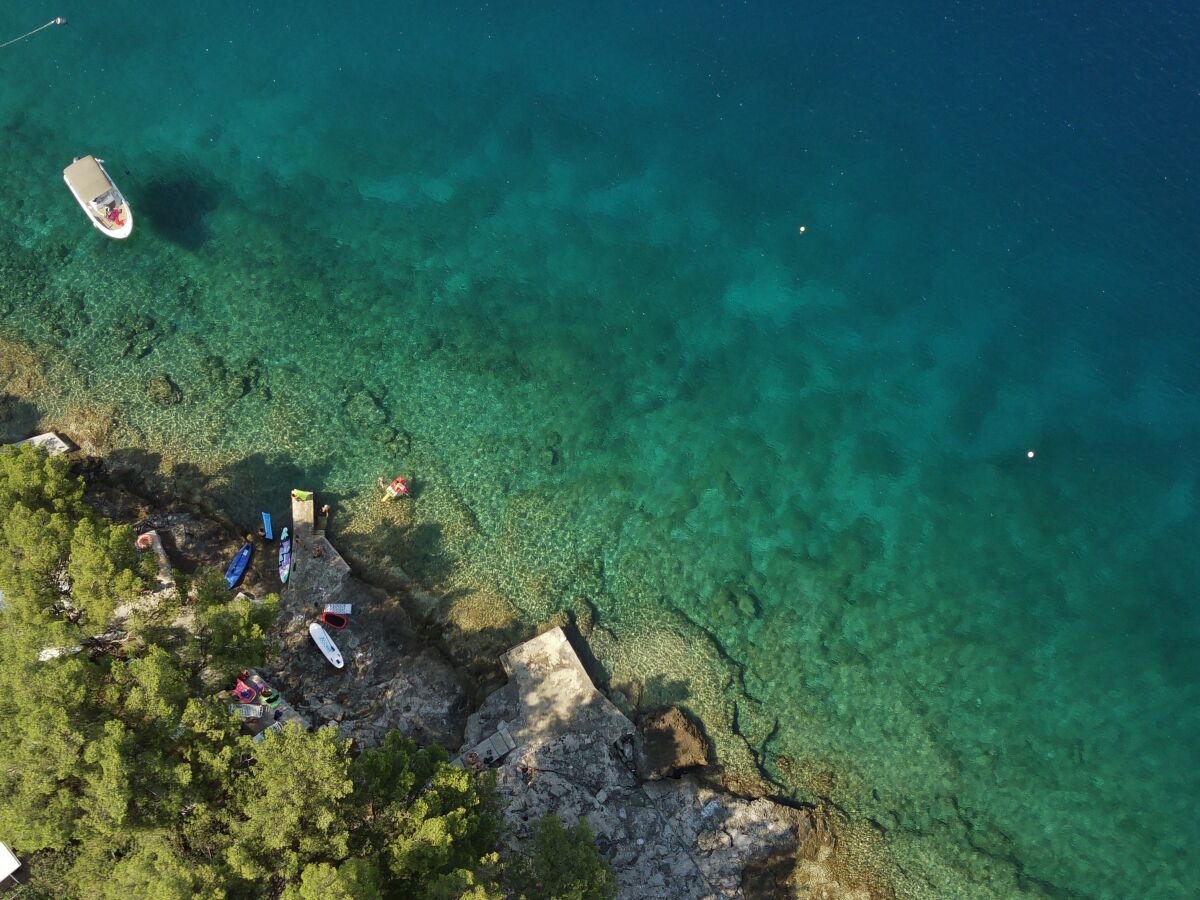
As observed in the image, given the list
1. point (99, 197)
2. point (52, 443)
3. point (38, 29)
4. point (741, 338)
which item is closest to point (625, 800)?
point (741, 338)

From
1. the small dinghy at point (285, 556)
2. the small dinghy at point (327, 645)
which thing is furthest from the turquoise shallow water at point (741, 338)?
the small dinghy at point (327, 645)

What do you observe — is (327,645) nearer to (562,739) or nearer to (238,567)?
(238,567)

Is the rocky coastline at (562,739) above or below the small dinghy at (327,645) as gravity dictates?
below

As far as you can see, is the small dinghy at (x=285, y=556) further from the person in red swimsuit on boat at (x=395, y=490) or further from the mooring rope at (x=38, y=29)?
the mooring rope at (x=38, y=29)

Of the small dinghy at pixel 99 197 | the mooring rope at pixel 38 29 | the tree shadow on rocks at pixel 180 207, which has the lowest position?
the tree shadow on rocks at pixel 180 207

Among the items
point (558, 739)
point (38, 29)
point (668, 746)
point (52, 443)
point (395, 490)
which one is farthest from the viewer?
point (38, 29)

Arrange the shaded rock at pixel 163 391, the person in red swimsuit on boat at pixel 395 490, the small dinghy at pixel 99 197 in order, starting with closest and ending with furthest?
the person in red swimsuit on boat at pixel 395 490, the shaded rock at pixel 163 391, the small dinghy at pixel 99 197

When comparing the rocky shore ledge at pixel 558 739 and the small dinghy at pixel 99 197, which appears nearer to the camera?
the rocky shore ledge at pixel 558 739

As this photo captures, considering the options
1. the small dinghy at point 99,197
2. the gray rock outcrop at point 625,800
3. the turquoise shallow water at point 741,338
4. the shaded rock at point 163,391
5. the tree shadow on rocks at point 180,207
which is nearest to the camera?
the gray rock outcrop at point 625,800

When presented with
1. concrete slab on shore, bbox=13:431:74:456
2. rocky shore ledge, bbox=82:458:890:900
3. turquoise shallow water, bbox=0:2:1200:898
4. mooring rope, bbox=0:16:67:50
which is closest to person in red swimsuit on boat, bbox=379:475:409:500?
turquoise shallow water, bbox=0:2:1200:898
